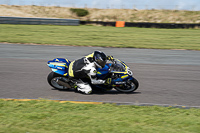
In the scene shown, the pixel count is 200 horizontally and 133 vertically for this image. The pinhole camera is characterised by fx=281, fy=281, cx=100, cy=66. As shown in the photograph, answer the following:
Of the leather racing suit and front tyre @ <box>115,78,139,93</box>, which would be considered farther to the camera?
front tyre @ <box>115,78,139,93</box>

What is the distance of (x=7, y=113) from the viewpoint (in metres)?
5.90

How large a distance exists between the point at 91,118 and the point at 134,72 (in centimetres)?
605

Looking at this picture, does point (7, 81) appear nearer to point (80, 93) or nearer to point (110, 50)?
point (80, 93)

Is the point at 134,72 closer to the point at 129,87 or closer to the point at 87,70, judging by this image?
the point at 129,87

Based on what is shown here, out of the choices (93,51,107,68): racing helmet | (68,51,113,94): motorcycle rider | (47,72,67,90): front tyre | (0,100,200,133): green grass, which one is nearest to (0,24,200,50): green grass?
(47,72,67,90): front tyre

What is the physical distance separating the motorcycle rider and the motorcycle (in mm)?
130

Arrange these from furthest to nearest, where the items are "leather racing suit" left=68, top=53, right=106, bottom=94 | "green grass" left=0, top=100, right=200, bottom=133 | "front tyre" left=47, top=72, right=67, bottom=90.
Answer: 1. "front tyre" left=47, top=72, right=67, bottom=90
2. "leather racing suit" left=68, top=53, right=106, bottom=94
3. "green grass" left=0, top=100, right=200, bottom=133

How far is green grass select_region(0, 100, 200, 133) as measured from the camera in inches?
197

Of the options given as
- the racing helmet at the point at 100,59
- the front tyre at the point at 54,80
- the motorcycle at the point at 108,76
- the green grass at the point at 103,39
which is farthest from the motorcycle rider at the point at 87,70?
the green grass at the point at 103,39

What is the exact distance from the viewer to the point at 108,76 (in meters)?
8.02

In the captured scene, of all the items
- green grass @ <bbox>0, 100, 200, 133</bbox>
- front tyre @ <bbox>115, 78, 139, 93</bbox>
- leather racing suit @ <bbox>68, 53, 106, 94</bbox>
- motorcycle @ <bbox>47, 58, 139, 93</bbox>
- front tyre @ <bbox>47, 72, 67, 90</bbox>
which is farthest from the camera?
front tyre @ <bbox>47, 72, 67, 90</bbox>

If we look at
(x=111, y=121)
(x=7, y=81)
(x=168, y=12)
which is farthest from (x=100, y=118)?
(x=168, y=12)

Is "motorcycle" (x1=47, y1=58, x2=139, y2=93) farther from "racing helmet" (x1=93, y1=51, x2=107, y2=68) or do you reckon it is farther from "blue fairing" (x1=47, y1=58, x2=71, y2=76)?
"racing helmet" (x1=93, y1=51, x2=107, y2=68)

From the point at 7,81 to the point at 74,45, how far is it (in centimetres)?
946
